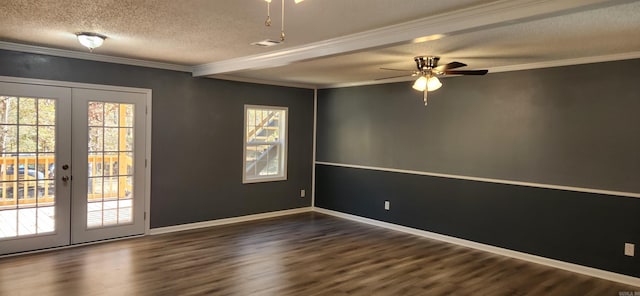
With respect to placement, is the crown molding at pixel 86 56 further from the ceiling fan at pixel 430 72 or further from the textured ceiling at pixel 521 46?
the ceiling fan at pixel 430 72

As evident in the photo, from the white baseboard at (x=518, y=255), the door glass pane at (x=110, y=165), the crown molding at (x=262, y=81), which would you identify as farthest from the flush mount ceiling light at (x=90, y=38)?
the white baseboard at (x=518, y=255)

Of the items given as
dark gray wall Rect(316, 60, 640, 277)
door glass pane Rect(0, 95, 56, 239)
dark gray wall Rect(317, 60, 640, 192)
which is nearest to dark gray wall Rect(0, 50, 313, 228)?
door glass pane Rect(0, 95, 56, 239)

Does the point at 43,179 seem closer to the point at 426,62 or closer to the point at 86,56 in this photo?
the point at 86,56

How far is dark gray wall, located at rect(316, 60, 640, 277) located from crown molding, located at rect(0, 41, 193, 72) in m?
2.86

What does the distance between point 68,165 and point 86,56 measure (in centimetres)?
130

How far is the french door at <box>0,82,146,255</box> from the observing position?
4.57m

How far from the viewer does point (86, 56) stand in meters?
4.98

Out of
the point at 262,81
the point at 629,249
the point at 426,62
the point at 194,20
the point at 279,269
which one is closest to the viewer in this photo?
the point at 194,20

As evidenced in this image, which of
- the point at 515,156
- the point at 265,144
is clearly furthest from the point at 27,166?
the point at 515,156

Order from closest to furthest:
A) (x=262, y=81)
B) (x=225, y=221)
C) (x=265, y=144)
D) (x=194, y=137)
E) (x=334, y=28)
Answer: (x=334, y=28) < (x=194, y=137) < (x=225, y=221) < (x=262, y=81) < (x=265, y=144)


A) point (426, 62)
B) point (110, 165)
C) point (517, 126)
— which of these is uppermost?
point (426, 62)

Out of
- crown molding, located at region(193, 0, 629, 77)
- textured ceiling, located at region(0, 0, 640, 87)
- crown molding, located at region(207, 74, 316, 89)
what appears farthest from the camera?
crown molding, located at region(207, 74, 316, 89)

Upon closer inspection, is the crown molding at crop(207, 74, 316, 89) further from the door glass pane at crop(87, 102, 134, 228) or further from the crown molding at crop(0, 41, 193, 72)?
the door glass pane at crop(87, 102, 134, 228)

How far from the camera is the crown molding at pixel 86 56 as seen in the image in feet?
14.8
